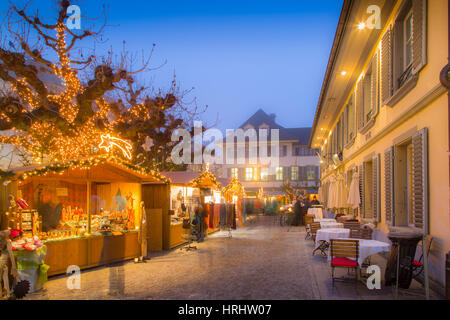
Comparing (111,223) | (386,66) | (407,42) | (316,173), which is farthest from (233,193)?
(316,173)

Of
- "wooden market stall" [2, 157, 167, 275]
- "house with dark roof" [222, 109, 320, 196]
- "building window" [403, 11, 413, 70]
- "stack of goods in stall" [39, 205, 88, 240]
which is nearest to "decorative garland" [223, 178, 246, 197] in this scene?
"wooden market stall" [2, 157, 167, 275]

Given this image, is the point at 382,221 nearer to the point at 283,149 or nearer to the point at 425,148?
the point at 425,148

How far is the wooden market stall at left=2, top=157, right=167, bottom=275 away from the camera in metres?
8.00

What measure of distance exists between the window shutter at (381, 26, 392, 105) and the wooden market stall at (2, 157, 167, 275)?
22.4 feet

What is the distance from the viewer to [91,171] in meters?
9.62

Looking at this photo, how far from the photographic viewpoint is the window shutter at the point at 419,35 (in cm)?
623

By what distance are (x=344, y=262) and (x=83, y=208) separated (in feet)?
22.9

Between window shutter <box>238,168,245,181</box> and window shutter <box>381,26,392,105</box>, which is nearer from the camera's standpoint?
window shutter <box>381,26,392,105</box>

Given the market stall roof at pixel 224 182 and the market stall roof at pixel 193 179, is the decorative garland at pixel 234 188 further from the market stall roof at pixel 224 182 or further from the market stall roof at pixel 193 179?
the market stall roof at pixel 193 179

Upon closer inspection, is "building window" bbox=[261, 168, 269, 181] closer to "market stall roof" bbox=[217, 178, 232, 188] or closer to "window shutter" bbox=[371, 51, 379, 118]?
"market stall roof" bbox=[217, 178, 232, 188]

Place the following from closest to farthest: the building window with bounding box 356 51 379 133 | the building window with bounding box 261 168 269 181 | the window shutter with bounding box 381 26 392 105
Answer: the window shutter with bounding box 381 26 392 105 → the building window with bounding box 356 51 379 133 → the building window with bounding box 261 168 269 181

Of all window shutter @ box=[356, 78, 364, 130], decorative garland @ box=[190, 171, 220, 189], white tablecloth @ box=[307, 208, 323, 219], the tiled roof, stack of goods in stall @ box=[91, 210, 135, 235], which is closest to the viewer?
stack of goods in stall @ box=[91, 210, 135, 235]

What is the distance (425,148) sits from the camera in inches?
249

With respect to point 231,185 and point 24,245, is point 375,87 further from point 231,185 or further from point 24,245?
point 231,185
